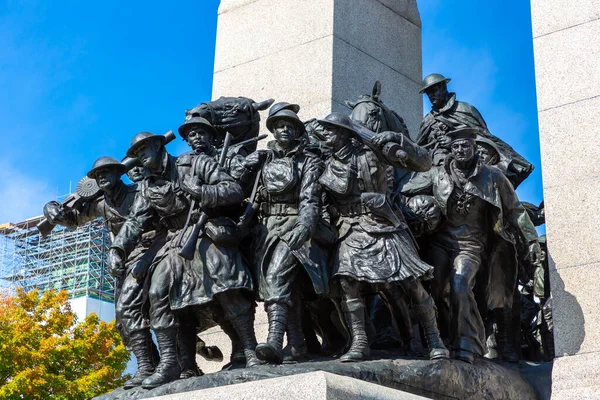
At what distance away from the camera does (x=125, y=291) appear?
10.2 metres

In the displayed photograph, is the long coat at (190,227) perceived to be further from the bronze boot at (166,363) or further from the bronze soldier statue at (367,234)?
the bronze soldier statue at (367,234)

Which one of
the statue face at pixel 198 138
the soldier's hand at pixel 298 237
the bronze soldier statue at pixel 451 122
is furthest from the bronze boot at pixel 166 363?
the bronze soldier statue at pixel 451 122

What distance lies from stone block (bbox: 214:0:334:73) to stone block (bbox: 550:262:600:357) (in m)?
4.32

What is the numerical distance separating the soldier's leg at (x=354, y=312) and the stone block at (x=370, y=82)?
372 cm

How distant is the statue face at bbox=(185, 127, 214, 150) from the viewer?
10.1m

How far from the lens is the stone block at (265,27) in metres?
12.9

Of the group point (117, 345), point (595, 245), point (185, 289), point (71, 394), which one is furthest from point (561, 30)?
point (117, 345)

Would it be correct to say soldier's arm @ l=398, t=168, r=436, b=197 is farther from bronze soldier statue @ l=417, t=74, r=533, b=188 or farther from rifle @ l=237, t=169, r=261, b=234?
rifle @ l=237, t=169, r=261, b=234

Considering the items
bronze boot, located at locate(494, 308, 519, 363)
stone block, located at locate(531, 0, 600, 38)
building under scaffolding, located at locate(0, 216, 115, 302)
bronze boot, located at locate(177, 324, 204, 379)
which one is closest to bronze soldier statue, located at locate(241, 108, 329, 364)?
bronze boot, located at locate(177, 324, 204, 379)

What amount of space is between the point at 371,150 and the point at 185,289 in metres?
2.16

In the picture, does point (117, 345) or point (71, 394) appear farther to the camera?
point (117, 345)

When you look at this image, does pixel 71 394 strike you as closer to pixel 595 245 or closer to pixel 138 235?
pixel 138 235

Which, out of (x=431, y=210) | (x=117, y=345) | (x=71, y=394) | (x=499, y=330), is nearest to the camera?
(x=431, y=210)

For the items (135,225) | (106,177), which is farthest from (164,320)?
(106,177)
